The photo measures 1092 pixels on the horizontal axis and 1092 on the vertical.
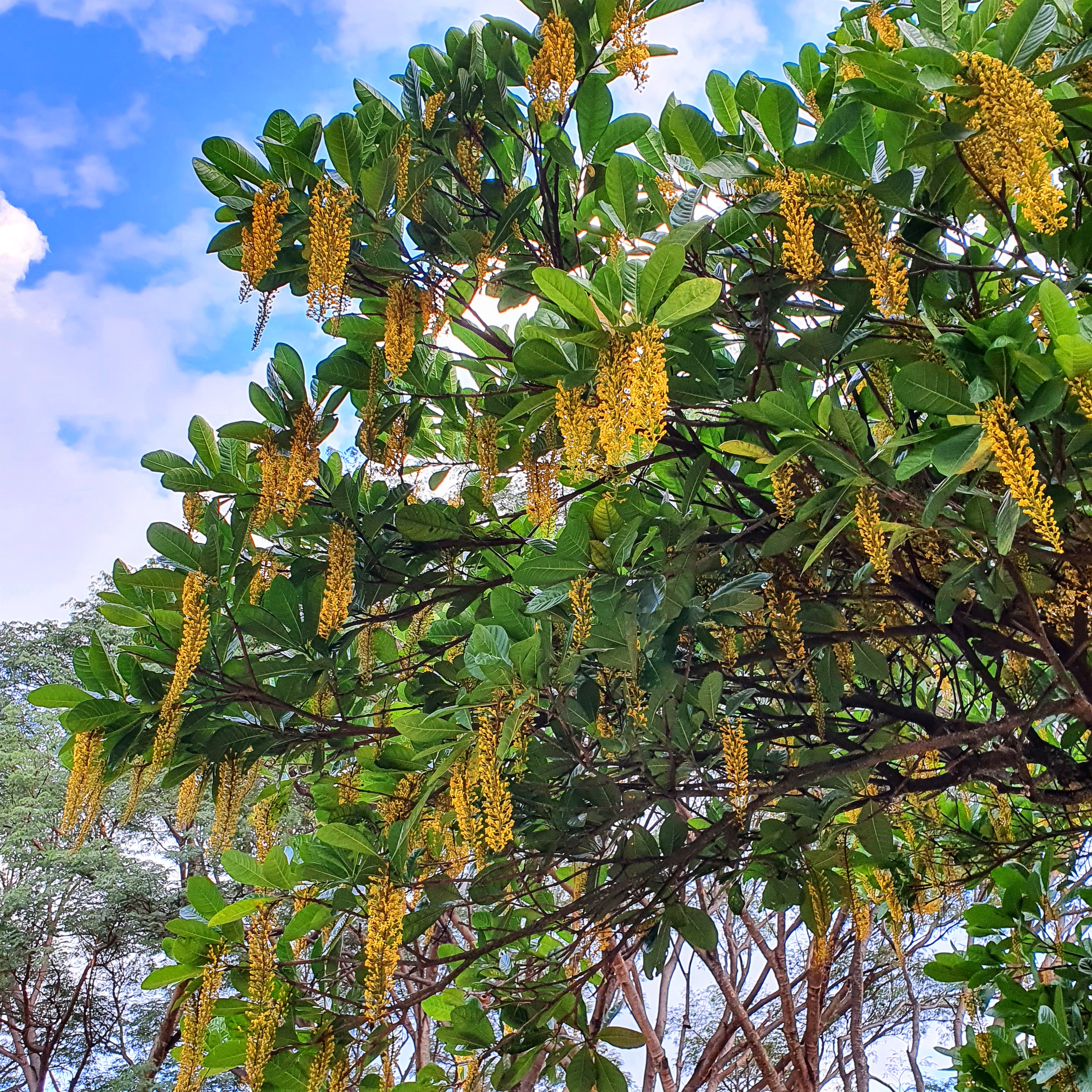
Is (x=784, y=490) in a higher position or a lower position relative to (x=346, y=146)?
lower

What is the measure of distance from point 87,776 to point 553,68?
1.80 meters

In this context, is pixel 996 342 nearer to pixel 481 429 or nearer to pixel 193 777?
pixel 481 429

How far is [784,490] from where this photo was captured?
5.38 ft

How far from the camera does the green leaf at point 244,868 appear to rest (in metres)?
2.11

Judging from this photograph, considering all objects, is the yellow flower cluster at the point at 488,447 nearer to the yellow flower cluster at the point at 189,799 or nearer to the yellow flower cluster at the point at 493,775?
the yellow flower cluster at the point at 493,775

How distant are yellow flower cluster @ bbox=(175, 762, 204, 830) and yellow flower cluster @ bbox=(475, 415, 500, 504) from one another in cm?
103

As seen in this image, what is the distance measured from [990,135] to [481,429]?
117 cm

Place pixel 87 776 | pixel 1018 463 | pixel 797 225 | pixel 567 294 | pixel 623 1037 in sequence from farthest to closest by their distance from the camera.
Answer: pixel 623 1037 < pixel 87 776 < pixel 797 225 < pixel 567 294 < pixel 1018 463

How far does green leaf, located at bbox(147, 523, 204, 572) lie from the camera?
6.66ft

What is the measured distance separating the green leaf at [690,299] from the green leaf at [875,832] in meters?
1.56

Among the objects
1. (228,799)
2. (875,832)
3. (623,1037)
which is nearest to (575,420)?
(228,799)

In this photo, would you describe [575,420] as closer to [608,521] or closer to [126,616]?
[608,521]

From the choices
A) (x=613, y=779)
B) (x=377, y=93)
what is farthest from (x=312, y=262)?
(x=613, y=779)

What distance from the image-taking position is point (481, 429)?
2.16m
